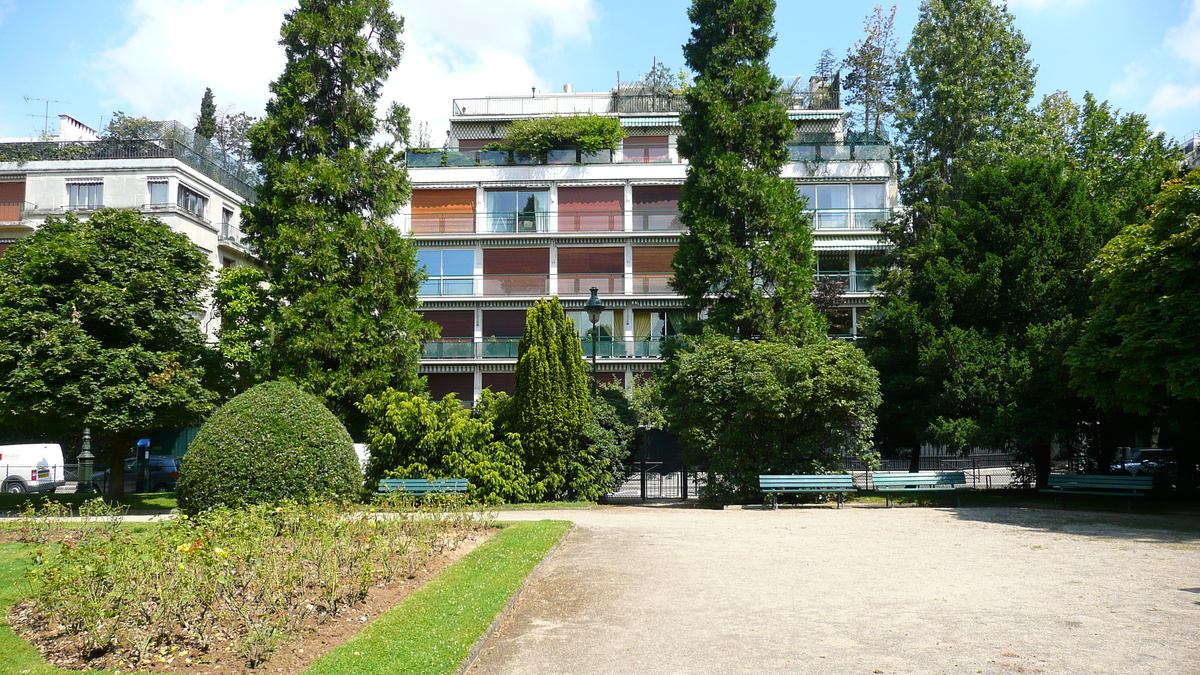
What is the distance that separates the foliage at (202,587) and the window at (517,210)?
30.2 m

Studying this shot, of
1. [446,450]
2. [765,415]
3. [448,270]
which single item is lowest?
[446,450]

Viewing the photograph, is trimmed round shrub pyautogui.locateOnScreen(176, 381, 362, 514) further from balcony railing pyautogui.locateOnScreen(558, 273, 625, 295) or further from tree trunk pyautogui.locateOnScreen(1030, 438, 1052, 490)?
balcony railing pyautogui.locateOnScreen(558, 273, 625, 295)

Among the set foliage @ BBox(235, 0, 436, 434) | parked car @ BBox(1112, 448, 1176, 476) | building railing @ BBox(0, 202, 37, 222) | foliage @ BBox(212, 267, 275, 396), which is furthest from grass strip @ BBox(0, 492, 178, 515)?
parked car @ BBox(1112, 448, 1176, 476)

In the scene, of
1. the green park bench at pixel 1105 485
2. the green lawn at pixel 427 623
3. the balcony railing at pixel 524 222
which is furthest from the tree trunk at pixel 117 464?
the green park bench at pixel 1105 485

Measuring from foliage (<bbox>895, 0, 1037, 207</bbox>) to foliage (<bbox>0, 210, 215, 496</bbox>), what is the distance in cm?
2841

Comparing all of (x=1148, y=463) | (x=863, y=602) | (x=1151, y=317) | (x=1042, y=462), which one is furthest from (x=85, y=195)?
(x=1148, y=463)

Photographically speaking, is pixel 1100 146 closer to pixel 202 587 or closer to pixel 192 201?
pixel 202 587

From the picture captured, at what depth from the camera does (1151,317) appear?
1602 cm

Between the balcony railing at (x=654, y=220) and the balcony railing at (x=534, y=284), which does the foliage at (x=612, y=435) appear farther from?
the balcony railing at (x=654, y=220)

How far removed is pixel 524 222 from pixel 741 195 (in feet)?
58.7

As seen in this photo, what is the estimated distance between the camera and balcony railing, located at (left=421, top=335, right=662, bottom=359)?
38.8m

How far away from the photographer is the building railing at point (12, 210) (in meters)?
37.2

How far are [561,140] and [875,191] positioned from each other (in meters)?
15.3

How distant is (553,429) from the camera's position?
20000mm
